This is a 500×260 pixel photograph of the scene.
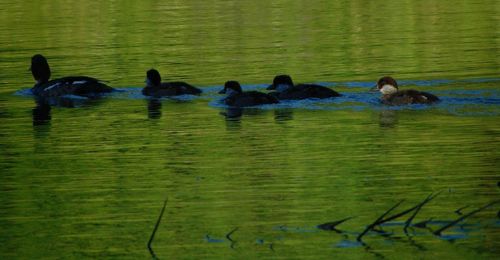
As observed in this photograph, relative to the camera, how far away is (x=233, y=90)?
25844 millimetres

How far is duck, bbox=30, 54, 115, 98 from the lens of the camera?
92.7 ft

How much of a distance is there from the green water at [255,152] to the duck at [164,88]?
259 mm

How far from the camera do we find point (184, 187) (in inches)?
677

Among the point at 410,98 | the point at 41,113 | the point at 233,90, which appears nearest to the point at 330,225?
the point at 410,98

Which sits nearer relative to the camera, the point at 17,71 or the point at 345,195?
the point at 345,195

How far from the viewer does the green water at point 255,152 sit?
45.9 ft

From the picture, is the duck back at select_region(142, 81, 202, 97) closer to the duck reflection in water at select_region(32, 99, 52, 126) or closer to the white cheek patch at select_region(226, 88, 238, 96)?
the white cheek patch at select_region(226, 88, 238, 96)

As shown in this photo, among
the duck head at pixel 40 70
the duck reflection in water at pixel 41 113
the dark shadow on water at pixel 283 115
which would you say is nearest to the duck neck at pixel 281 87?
the dark shadow on water at pixel 283 115

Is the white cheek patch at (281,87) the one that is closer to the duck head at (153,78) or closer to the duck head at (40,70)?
the duck head at (153,78)

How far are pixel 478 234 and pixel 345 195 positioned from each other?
2.86m

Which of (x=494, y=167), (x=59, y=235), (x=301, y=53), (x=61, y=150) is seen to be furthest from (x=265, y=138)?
(x=301, y=53)

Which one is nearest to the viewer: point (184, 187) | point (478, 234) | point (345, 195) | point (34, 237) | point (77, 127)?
point (478, 234)

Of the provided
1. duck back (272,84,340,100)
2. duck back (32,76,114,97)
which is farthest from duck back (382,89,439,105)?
duck back (32,76,114,97)

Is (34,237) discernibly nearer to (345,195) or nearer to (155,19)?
(345,195)
